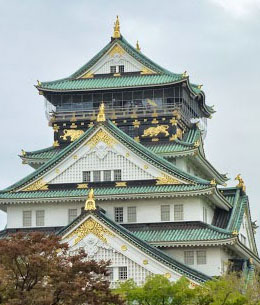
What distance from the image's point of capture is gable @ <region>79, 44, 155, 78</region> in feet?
255

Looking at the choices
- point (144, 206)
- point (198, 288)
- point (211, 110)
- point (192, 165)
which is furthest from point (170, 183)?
point (211, 110)

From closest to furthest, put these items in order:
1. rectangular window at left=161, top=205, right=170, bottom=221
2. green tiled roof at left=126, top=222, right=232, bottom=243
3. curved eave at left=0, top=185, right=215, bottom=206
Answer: green tiled roof at left=126, top=222, right=232, bottom=243
curved eave at left=0, top=185, right=215, bottom=206
rectangular window at left=161, top=205, right=170, bottom=221

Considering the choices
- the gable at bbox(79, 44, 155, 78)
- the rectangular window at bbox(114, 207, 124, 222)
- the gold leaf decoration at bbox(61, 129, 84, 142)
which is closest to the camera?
the rectangular window at bbox(114, 207, 124, 222)

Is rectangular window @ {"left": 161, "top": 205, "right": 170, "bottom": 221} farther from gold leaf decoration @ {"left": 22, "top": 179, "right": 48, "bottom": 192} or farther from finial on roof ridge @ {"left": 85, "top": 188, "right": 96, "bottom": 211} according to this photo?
gold leaf decoration @ {"left": 22, "top": 179, "right": 48, "bottom": 192}

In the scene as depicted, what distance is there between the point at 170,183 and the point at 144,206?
8.19ft

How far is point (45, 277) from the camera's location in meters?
49.0

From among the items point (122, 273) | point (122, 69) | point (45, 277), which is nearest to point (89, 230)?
point (122, 273)

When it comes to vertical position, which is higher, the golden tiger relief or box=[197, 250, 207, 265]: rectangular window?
the golden tiger relief

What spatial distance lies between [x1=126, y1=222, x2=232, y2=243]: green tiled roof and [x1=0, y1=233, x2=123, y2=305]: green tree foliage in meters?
17.5

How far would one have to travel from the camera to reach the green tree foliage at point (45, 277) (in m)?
47.5

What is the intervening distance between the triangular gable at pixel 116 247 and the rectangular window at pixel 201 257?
5.12 m

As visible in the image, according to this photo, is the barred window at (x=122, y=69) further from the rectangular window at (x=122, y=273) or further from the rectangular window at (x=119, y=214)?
the rectangular window at (x=122, y=273)

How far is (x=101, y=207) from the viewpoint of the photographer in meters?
69.7

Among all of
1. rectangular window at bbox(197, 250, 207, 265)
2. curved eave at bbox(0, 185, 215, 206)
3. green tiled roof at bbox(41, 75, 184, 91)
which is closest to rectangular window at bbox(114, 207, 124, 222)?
curved eave at bbox(0, 185, 215, 206)
